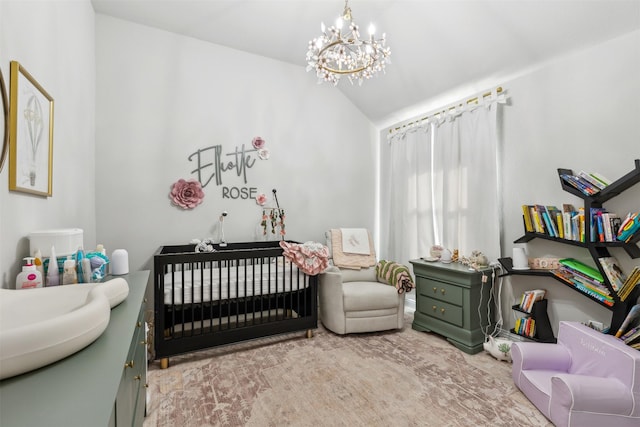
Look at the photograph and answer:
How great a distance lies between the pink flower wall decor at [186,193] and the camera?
295 centimetres

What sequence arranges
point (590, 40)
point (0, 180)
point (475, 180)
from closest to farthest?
1. point (0, 180)
2. point (590, 40)
3. point (475, 180)

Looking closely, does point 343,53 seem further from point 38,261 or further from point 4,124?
point 38,261

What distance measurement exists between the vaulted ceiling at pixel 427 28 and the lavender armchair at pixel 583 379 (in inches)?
78.8

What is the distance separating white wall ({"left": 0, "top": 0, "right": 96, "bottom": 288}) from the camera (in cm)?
120

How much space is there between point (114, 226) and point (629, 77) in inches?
160

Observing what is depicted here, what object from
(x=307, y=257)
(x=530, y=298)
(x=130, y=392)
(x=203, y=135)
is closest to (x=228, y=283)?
(x=307, y=257)

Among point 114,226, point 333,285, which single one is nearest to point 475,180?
point 333,285

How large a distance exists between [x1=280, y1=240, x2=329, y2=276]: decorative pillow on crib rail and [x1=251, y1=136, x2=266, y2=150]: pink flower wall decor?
122cm

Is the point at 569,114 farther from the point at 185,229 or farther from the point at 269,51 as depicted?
the point at 185,229

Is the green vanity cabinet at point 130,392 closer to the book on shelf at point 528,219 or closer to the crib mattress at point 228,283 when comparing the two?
the crib mattress at point 228,283

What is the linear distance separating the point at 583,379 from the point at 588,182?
1.23m

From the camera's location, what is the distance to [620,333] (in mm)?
1787

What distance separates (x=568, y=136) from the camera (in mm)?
2266

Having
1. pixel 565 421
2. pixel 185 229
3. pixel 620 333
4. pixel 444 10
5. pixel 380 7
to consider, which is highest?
pixel 380 7
